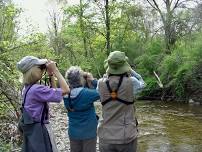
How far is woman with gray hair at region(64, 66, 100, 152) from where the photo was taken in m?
5.01

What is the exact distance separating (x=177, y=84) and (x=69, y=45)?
20698mm

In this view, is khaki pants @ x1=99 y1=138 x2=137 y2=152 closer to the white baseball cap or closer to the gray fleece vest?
the gray fleece vest

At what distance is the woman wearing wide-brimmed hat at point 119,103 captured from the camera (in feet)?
15.5

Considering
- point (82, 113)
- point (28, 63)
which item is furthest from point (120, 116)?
point (28, 63)

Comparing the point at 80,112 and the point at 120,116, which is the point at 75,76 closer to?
the point at 80,112

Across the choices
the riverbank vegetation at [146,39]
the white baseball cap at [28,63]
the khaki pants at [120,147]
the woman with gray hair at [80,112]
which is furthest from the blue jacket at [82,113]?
the riverbank vegetation at [146,39]

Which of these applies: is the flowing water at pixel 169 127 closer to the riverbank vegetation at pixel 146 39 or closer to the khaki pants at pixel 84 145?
the riverbank vegetation at pixel 146 39

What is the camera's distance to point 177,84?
20.1 metres

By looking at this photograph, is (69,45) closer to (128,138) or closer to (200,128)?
(200,128)

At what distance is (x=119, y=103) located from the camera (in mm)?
4723

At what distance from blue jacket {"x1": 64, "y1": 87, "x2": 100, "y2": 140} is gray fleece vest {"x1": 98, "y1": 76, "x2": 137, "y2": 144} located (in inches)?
11.5

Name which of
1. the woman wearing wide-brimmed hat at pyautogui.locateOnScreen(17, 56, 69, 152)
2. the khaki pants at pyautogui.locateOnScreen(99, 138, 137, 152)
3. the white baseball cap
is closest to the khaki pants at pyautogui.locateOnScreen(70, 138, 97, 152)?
the khaki pants at pyautogui.locateOnScreen(99, 138, 137, 152)

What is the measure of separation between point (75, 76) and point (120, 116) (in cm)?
75

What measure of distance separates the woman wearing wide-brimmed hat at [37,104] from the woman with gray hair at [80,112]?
28.7 inches
